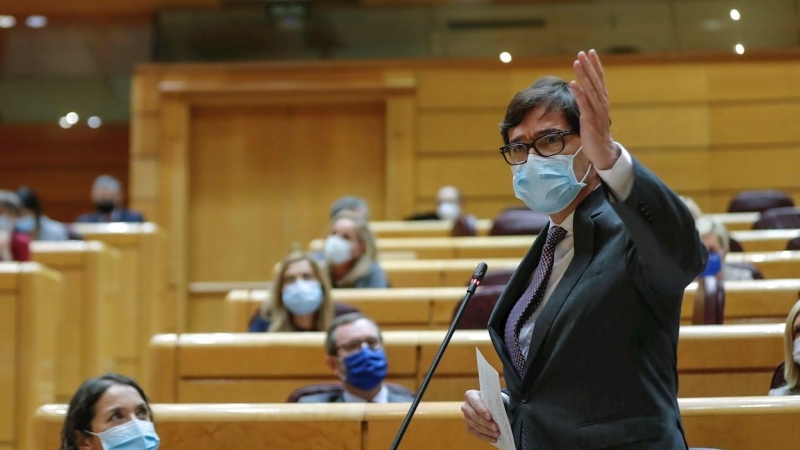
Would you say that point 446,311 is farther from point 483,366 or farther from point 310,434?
point 483,366

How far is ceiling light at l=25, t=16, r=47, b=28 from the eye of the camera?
655 centimetres

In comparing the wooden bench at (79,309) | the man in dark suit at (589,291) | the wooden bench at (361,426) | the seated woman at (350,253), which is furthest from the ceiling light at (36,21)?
the man in dark suit at (589,291)

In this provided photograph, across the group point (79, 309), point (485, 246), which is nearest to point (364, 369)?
point (79, 309)

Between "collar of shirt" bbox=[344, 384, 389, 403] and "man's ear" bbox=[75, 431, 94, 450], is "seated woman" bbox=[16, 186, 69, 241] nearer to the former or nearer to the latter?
"collar of shirt" bbox=[344, 384, 389, 403]

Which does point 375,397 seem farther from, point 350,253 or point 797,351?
point 350,253

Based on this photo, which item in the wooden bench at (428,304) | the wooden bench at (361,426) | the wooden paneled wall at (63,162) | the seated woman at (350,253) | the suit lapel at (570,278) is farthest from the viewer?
the wooden paneled wall at (63,162)

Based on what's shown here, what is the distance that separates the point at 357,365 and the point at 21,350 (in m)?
1.13

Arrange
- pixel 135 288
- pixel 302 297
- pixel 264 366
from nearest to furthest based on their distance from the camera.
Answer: pixel 264 366 < pixel 302 297 < pixel 135 288

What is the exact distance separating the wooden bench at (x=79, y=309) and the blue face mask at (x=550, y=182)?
2535 millimetres

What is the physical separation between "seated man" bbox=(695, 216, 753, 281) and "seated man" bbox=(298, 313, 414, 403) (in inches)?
40.5

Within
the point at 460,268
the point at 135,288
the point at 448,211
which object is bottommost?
the point at 135,288

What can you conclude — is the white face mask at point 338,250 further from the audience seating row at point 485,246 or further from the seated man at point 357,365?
the seated man at point 357,365

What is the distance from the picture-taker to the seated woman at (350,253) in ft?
10.8

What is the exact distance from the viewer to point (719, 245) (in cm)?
288
